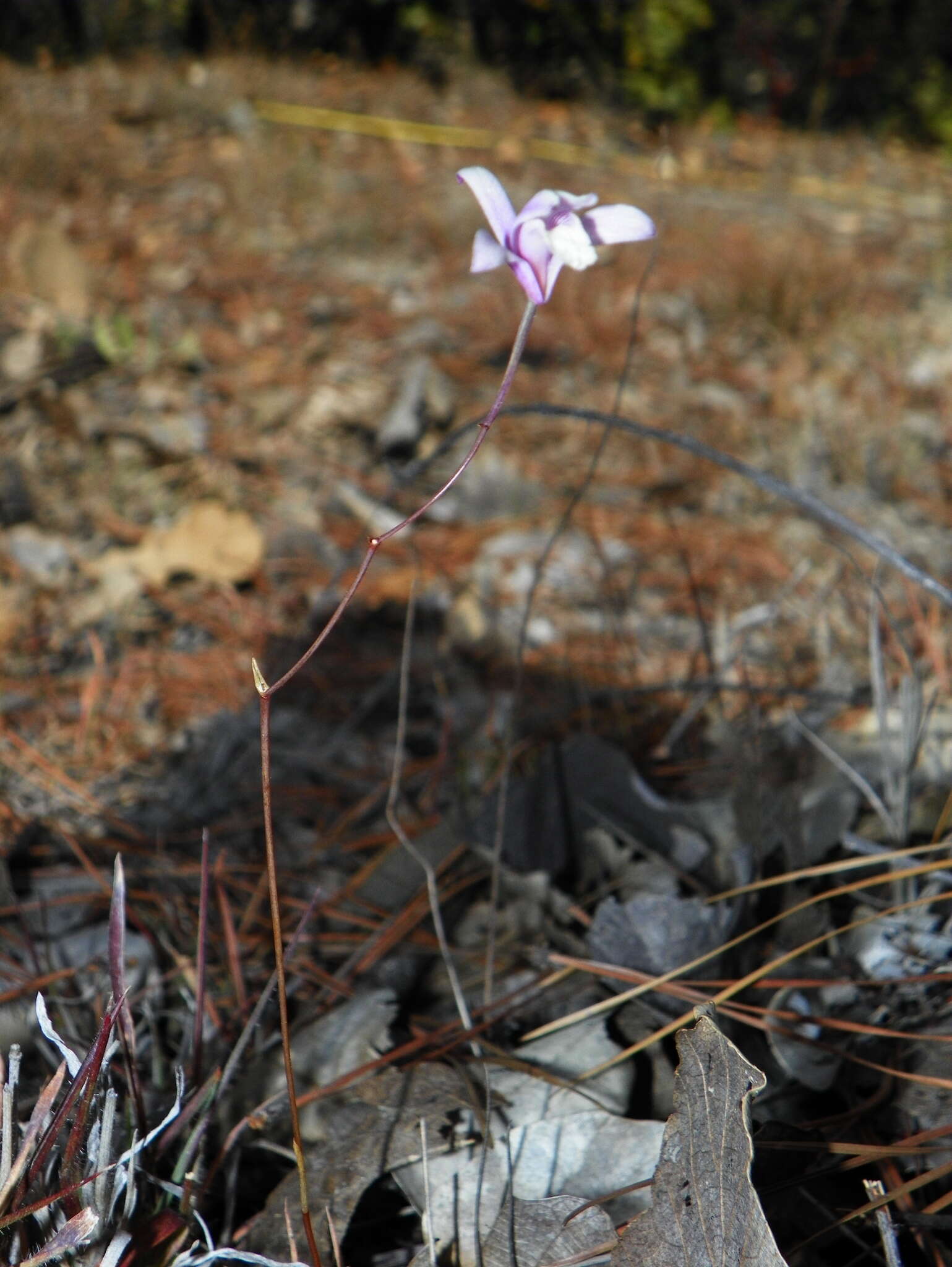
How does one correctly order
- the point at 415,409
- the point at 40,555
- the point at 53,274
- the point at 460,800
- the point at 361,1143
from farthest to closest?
the point at 53,274
the point at 415,409
the point at 40,555
the point at 460,800
the point at 361,1143

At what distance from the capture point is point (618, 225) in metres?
0.69

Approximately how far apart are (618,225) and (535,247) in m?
0.06

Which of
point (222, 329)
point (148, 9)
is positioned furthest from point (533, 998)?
point (148, 9)

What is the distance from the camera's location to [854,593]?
1.81m

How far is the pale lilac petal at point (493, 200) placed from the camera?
2.19 feet

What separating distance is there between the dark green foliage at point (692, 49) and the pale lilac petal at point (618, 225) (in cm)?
590

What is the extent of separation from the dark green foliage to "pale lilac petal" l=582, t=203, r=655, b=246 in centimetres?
590

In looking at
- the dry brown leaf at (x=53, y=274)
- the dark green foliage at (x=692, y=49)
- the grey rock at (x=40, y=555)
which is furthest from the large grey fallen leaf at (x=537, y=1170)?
the dark green foliage at (x=692, y=49)

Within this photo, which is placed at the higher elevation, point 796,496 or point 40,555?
point 796,496

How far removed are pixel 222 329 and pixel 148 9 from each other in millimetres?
3286

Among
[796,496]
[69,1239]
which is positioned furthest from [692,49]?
[69,1239]

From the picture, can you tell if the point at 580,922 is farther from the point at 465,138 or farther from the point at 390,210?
the point at 465,138

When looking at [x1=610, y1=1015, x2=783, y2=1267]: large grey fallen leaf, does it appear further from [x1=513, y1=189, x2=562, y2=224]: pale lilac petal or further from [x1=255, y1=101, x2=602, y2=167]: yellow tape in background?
[x1=255, y1=101, x2=602, y2=167]: yellow tape in background

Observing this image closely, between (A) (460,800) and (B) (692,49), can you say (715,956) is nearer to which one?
(A) (460,800)
